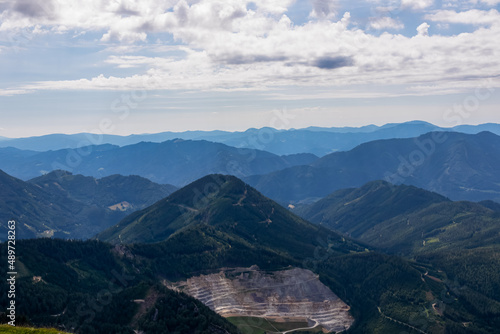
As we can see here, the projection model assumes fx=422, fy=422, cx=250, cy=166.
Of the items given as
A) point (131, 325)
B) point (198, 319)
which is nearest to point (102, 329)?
point (131, 325)

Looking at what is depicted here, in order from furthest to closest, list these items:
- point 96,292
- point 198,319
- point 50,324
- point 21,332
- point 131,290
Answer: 1. point 96,292
2. point 131,290
3. point 198,319
4. point 50,324
5. point 21,332

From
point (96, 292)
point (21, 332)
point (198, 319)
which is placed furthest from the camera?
point (96, 292)

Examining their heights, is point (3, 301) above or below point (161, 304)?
above

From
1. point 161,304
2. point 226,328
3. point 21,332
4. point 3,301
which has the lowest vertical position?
point 226,328

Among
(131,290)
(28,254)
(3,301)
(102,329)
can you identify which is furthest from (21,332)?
(28,254)

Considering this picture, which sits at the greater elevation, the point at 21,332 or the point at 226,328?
the point at 21,332

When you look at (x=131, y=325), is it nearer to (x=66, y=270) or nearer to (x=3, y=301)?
(x=3, y=301)

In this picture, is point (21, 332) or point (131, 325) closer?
point (21, 332)

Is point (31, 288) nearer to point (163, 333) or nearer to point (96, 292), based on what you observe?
point (96, 292)

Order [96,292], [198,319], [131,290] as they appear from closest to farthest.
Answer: [198,319]
[131,290]
[96,292]
